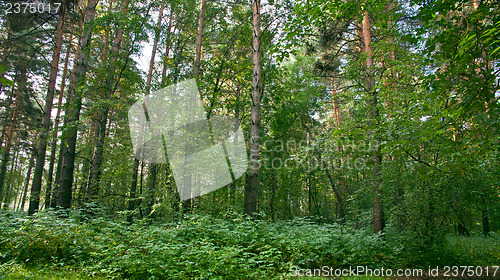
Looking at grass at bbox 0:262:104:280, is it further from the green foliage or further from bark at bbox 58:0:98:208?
bark at bbox 58:0:98:208

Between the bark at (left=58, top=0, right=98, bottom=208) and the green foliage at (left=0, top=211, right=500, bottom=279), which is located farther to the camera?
the bark at (left=58, top=0, right=98, bottom=208)

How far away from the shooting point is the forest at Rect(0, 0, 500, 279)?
3.28 meters

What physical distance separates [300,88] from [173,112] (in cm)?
771

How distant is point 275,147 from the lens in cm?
1590

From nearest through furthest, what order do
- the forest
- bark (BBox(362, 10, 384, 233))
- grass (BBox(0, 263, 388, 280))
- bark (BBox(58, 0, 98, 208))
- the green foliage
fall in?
the forest → grass (BBox(0, 263, 388, 280)) → the green foliage → bark (BBox(58, 0, 98, 208)) → bark (BBox(362, 10, 384, 233))

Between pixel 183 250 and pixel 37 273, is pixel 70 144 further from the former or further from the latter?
pixel 183 250

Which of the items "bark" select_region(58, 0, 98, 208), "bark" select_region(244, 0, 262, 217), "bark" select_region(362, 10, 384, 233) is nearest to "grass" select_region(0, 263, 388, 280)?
"bark" select_region(244, 0, 262, 217)

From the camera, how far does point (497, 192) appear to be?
693cm

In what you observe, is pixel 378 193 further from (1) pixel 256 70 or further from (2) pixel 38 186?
(2) pixel 38 186

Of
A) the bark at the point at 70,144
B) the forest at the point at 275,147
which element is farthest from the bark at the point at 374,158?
the bark at the point at 70,144

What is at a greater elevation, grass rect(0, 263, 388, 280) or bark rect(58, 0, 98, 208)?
bark rect(58, 0, 98, 208)

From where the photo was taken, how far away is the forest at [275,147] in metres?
3.28

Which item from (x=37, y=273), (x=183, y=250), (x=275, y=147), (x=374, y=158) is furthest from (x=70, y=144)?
(x=275, y=147)

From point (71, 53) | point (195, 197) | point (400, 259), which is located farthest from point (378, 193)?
point (71, 53)
